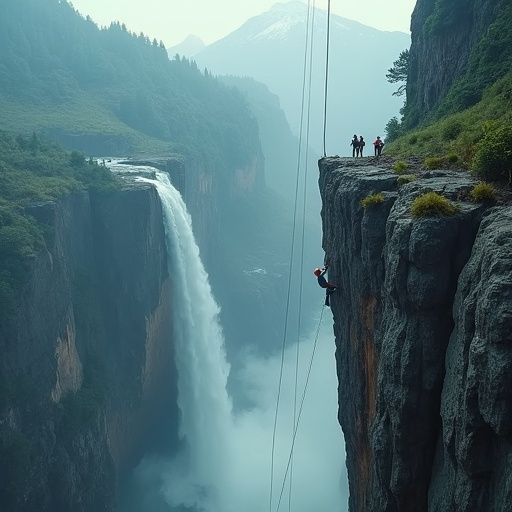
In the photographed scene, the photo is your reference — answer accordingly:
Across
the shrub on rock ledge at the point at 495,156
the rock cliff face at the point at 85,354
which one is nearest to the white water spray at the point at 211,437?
the rock cliff face at the point at 85,354

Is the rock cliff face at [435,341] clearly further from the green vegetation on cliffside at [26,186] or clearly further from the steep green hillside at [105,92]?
the steep green hillside at [105,92]

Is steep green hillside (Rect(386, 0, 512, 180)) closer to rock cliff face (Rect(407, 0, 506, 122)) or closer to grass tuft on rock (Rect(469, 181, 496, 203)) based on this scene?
rock cliff face (Rect(407, 0, 506, 122))

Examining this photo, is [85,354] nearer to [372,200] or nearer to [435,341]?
[372,200]

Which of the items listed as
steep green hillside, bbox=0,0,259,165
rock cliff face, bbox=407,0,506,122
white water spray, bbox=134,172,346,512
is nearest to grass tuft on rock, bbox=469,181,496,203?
rock cliff face, bbox=407,0,506,122

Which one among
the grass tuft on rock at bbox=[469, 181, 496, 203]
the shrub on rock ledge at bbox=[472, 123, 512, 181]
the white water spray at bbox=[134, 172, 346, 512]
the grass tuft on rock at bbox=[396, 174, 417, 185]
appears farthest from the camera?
the white water spray at bbox=[134, 172, 346, 512]

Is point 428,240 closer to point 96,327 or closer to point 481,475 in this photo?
point 481,475

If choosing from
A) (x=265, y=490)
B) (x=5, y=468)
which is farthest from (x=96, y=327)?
(x=265, y=490)
